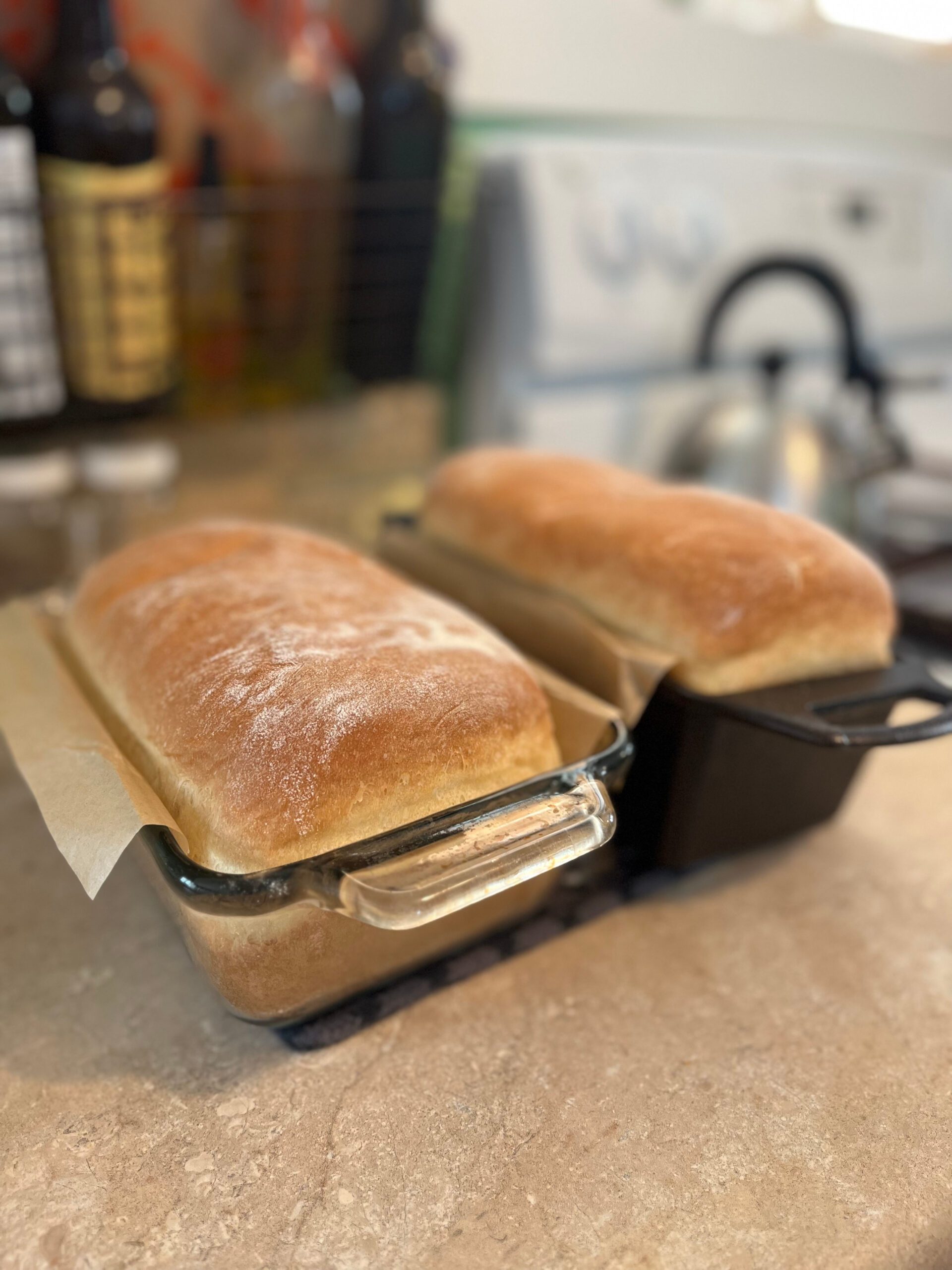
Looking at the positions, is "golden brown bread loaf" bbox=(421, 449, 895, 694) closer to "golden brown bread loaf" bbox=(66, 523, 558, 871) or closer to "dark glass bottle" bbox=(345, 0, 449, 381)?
"golden brown bread loaf" bbox=(66, 523, 558, 871)

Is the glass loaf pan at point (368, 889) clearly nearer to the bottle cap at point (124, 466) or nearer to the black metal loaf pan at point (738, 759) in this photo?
the black metal loaf pan at point (738, 759)

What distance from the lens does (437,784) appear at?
44 centimetres

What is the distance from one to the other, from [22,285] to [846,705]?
678 millimetres

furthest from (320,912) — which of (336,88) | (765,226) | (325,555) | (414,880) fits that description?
(765,226)

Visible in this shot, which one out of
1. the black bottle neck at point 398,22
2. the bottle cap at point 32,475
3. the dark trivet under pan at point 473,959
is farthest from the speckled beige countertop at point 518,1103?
the black bottle neck at point 398,22

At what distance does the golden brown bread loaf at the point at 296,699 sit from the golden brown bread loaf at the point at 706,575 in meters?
0.10

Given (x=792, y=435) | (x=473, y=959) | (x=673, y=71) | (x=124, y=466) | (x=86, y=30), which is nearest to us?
(x=473, y=959)

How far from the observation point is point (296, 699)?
1.41 feet

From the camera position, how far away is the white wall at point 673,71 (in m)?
1.08

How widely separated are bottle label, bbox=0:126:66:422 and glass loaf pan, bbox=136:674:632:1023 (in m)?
0.46

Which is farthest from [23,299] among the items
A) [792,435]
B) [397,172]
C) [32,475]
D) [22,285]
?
[792,435]

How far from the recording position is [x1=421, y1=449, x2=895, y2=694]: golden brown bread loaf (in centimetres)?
55

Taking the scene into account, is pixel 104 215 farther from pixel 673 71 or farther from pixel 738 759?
pixel 673 71

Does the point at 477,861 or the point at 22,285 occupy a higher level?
the point at 22,285
